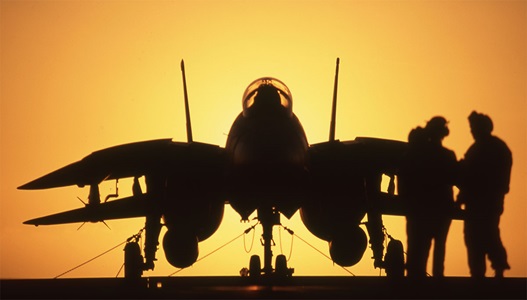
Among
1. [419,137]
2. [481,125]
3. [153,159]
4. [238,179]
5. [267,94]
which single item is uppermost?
[267,94]

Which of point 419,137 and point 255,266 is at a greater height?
point 419,137

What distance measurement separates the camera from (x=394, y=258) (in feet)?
49.7

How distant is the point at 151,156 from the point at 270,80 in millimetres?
2916

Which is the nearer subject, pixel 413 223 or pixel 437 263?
pixel 413 223

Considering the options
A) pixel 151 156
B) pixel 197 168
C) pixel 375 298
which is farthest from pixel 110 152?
pixel 375 298

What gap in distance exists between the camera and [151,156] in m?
14.6

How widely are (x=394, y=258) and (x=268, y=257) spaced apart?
327 cm

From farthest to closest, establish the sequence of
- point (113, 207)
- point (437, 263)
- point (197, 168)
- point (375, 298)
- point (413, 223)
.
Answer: point (113, 207)
point (197, 168)
point (437, 263)
point (413, 223)
point (375, 298)

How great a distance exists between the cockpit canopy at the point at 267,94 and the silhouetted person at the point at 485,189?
195 inches

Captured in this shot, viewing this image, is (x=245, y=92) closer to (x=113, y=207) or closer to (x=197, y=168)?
(x=197, y=168)

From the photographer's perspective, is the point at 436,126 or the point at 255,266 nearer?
the point at 436,126

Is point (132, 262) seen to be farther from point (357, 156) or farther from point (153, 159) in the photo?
point (357, 156)

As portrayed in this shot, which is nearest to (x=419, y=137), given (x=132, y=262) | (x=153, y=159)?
(x=153, y=159)

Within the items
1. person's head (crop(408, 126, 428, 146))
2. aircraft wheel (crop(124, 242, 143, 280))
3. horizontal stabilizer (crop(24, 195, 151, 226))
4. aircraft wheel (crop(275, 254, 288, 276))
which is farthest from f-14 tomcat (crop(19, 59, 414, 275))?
person's head (crop(408, 126, 428, 146))
